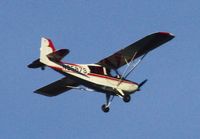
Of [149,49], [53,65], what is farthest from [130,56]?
[53,65]

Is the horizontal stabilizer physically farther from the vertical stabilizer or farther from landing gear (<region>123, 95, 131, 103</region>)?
landing gear (<region>123, 95, 131, 103</region>)

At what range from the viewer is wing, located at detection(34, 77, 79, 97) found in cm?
5747

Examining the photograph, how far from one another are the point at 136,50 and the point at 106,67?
68.1 inches

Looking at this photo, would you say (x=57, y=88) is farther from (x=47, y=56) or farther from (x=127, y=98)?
(x=127, y=98)

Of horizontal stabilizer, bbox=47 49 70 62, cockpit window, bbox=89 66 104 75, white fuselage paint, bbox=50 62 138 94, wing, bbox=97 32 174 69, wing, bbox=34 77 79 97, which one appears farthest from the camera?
wing, bbox=34 77 79 97

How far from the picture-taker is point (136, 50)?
181 feet

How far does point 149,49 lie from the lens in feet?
181

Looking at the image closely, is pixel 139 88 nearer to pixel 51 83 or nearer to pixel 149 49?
pixel 149 49

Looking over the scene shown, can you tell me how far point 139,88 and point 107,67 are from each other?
2.13 metres

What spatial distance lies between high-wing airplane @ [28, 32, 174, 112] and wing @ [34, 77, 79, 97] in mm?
1270

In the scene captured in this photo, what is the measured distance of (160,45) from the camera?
55219 mm

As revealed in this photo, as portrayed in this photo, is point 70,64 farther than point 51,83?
No

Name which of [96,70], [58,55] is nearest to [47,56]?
[58,55]

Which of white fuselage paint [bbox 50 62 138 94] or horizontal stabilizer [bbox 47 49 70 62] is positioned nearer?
horizontal stabilizer [bbox 47 49 70 62]
